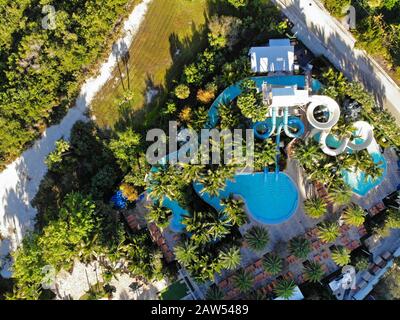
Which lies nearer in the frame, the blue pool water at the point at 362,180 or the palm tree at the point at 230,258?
the palm tree at the point at 230,258

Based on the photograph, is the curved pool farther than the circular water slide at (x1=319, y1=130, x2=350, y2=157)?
Yes

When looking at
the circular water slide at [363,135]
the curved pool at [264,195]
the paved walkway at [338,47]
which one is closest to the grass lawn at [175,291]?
the curved pool at [264,195]

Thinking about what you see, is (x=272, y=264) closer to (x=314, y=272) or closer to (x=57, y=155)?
(x=314, y=272)

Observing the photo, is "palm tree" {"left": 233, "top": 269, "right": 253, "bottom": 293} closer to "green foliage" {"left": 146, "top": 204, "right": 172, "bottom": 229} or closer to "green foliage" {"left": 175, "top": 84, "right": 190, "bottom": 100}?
"green foliage" {"left": 146, "top": 204, "right": 172, "bottom": 229}

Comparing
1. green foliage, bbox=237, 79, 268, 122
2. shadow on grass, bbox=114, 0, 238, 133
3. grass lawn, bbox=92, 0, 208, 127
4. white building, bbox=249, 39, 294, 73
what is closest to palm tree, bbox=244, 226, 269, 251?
green foliage, bbox=237, 79, 268, 122

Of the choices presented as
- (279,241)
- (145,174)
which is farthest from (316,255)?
(145,174)

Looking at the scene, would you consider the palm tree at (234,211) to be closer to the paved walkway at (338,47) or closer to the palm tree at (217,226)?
the palm tree at (217,226)
